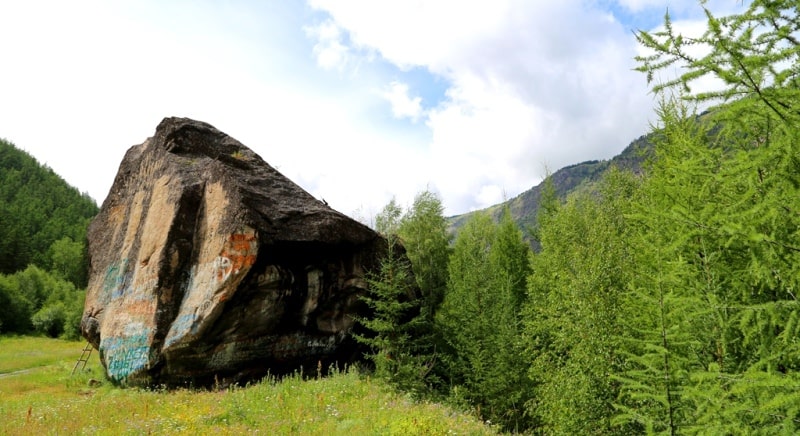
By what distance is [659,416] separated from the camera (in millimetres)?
6973

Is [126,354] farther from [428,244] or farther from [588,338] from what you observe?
[428,244]

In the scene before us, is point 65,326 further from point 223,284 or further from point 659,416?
point 659,416

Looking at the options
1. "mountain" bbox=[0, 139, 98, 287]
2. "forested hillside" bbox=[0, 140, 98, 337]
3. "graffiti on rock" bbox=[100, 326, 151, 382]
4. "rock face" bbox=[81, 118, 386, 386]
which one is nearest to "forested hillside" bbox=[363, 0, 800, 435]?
"rock face" bbox=[81, 118, 386, 386]

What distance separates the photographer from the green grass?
417 inches

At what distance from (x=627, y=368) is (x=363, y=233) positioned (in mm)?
11800

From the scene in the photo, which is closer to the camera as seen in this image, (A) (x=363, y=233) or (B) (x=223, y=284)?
(B) (x=223, y=284)

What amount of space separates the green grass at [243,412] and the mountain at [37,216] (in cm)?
7111

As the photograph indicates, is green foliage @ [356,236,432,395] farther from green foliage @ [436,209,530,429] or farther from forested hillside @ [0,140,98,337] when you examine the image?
forested hillside @ [0,140,98,337]

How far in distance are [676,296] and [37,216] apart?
132554mm

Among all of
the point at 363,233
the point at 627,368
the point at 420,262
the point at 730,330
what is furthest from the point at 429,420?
the point at 420,262

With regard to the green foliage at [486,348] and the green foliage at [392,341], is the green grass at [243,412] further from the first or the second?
the green foliage at [486,348]

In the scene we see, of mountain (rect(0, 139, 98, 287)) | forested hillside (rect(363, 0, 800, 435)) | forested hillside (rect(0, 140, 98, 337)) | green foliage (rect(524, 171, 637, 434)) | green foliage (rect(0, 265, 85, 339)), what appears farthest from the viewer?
mountain (rect(0, 139, 98, 287))

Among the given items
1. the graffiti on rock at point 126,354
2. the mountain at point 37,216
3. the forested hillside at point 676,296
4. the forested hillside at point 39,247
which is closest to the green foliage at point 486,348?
the forested hillside at point 676,296

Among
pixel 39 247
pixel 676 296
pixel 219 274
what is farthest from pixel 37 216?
pixel 676 296
